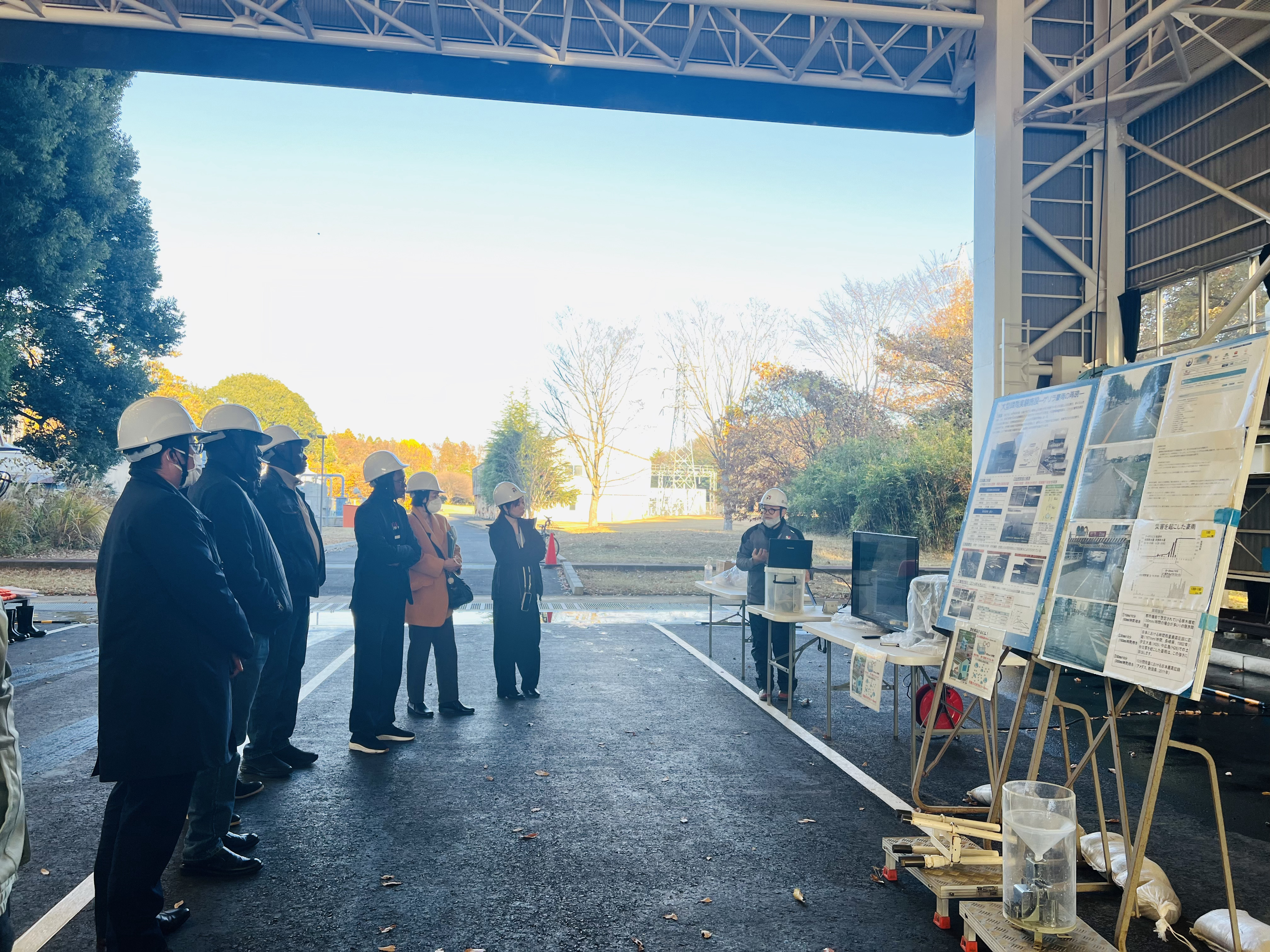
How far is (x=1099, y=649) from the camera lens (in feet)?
11.8

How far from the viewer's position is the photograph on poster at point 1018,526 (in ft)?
13.9

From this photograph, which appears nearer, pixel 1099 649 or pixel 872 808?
pixel 1099 649

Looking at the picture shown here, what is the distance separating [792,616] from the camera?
7.00 m

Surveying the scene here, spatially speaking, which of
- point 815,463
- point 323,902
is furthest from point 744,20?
point 815,463

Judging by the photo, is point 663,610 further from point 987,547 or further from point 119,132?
point 119,132

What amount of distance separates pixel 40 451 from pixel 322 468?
59.9 feet

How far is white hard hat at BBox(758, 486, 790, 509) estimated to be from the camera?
8.16m

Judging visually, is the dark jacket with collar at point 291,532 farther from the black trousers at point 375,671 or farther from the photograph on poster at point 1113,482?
the photograph on poster at point 1113,482

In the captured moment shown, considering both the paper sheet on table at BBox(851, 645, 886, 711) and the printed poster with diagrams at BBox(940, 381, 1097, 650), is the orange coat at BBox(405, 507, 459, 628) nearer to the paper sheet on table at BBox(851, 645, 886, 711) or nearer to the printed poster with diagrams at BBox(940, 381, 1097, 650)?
the paper sheet on table at BBox(851, 645, 886, 711)

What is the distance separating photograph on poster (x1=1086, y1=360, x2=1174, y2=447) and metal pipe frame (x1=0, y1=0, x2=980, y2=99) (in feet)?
24.5

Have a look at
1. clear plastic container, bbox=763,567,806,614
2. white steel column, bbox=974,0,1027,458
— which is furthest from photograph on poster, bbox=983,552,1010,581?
white steel column, bbox=974,0,1027,458

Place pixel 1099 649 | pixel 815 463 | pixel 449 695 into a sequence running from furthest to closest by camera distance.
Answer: pixel 815 463
pixel 449 695
pixel 1099 649

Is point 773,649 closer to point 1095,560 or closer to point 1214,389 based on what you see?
point 1095,560

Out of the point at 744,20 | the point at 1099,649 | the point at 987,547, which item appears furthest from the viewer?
the point at 744,20
